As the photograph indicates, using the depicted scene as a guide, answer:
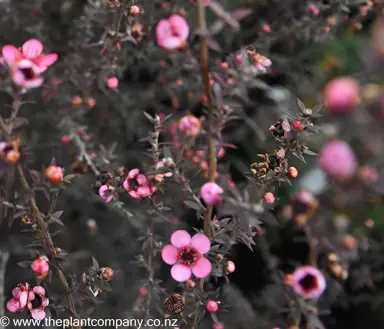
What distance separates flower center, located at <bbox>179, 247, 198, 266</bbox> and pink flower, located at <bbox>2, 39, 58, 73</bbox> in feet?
0.96

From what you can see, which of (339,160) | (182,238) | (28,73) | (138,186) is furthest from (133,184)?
(339,160)

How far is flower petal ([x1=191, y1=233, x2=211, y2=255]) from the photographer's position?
1.94 ft

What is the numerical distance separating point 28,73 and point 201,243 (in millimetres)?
290

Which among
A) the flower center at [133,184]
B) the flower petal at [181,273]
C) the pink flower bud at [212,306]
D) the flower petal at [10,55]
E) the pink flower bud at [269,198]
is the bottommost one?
the pink flower bud at [212,306]

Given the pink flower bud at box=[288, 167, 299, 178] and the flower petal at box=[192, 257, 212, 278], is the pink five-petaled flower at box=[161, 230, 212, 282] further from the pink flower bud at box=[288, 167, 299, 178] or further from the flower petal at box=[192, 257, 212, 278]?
the pink flower bud at box=[288, 167, 299, 178]

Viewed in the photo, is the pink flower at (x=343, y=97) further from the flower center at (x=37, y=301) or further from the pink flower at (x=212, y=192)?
the flower center at (x=37, y=301)

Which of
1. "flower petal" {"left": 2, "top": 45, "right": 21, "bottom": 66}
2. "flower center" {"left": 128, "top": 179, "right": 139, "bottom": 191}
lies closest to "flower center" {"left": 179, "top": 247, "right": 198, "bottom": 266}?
"flower center" {"left": 128, "top": 179, "right": 139, "bottom": 191}

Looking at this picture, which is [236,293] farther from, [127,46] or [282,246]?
[127,46]

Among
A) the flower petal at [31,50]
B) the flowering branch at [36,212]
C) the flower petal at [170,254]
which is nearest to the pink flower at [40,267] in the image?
the flowering branch at [36,212]

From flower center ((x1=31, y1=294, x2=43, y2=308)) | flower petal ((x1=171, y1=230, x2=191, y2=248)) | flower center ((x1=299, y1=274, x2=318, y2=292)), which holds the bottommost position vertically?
flower center ((x1=31, y1=294, x2=43, y2=308))

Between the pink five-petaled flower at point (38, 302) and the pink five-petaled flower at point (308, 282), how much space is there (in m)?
0.35

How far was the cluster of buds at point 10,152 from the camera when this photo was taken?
51 cm

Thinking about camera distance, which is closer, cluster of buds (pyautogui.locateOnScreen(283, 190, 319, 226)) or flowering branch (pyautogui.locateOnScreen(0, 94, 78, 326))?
cluster of buds (pyautogui.locateOnScreen(283, 190, 319, 226))

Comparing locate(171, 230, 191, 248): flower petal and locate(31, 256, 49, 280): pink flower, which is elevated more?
locate(31, 256, 49, 280): pink flower
